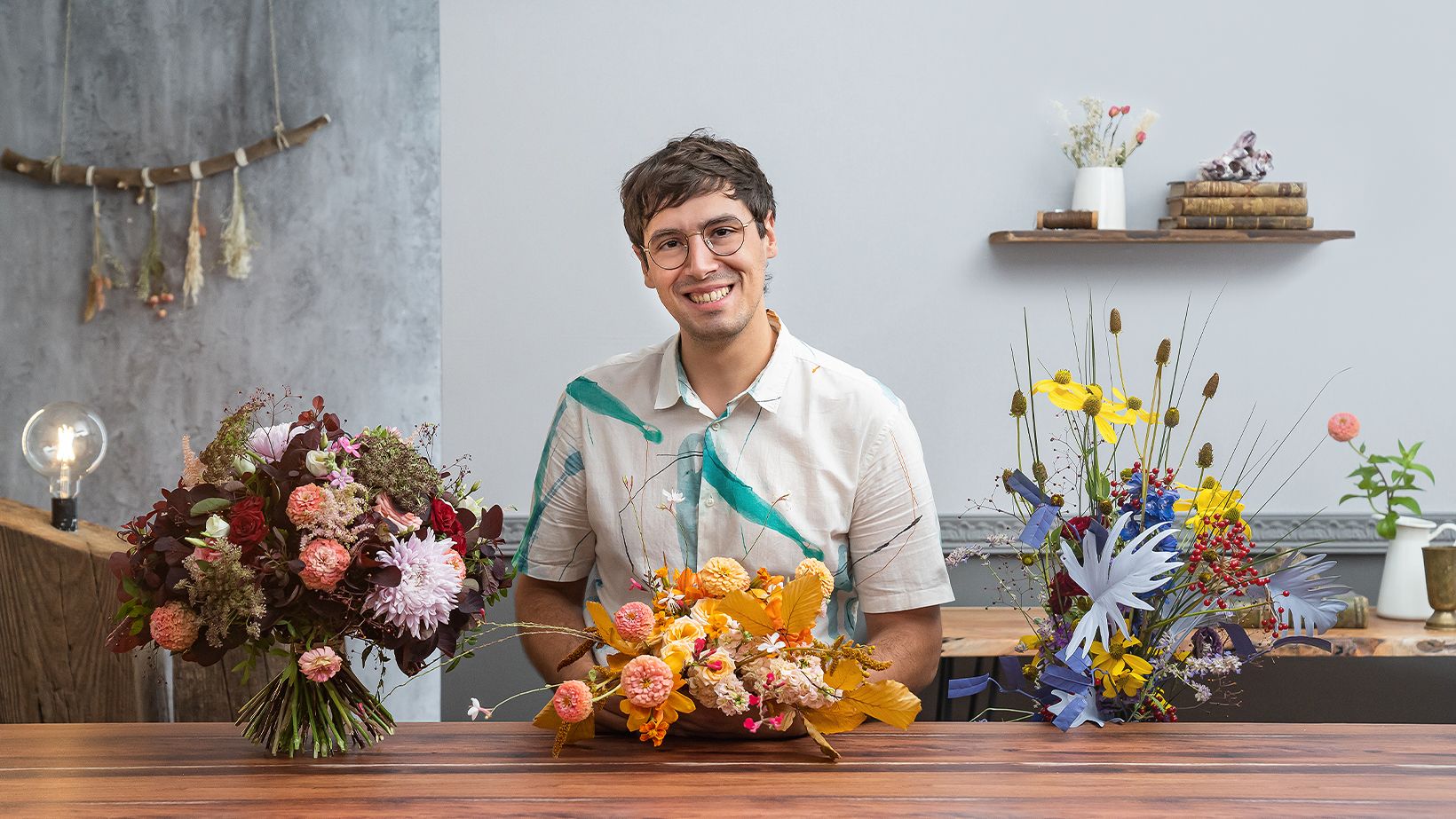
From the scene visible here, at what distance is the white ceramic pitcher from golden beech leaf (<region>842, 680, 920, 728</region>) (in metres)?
2.07

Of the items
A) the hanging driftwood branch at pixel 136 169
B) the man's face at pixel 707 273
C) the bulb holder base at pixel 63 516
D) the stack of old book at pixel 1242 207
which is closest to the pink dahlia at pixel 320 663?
the man's face at pixel 707 273

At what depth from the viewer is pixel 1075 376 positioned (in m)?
3.28

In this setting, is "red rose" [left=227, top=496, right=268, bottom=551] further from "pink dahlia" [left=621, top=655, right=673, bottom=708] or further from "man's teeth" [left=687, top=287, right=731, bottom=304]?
"man's teeth" [left=687, top=287, right=731, bottom=304]

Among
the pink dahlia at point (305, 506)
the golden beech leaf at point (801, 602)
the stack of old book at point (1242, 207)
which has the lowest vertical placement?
the golden beech leaf at point (801, 602)

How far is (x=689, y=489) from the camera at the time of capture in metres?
1.86

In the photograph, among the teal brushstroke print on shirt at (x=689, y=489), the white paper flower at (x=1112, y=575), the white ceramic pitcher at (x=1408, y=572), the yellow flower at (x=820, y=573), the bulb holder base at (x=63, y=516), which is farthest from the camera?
the white ceramic pitcher at (x=1408, y=572)

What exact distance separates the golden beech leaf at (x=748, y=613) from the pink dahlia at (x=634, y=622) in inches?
3.4

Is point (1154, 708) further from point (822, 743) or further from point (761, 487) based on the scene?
point (761, 487)

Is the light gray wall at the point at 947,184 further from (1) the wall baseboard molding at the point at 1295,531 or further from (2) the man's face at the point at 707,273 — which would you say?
(2) the man's face at the point at 707,273

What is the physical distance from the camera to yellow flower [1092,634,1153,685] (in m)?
1.46

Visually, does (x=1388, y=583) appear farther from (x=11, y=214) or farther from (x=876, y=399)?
(x=11, y=214)

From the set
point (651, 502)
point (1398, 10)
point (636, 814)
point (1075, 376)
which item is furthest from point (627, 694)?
point (1398, 10)

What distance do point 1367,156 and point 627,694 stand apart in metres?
2.83

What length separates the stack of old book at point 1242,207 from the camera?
310 centimetres
